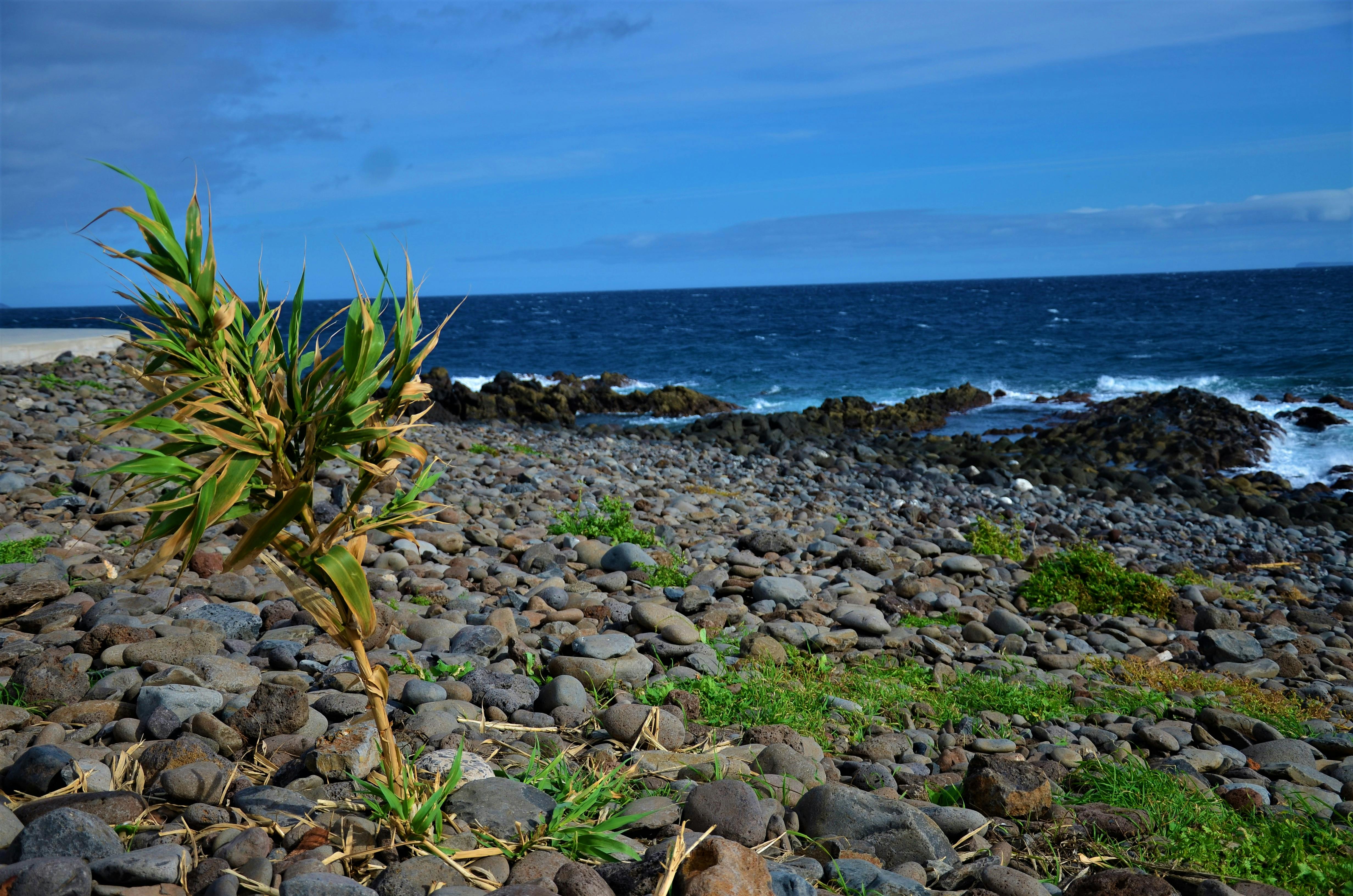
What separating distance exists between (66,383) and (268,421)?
41.9 ft

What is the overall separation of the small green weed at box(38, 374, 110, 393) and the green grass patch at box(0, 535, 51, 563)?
25.7 feet

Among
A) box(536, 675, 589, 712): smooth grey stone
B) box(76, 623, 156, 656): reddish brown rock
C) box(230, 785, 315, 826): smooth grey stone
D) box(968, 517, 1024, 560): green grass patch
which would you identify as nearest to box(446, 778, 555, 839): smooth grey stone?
box(230, 785, 315, 826): smooth grey stone

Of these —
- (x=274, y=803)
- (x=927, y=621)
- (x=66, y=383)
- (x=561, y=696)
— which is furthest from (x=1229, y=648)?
(x=66, y=383)

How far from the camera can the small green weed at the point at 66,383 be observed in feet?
38.8

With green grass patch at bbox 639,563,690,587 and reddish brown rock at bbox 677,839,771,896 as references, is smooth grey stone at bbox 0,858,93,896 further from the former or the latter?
green grass patch at bbox 639,563,690,587

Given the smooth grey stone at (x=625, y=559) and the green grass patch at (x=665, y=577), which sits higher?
the smooth grey stone at (x=625, y=559)

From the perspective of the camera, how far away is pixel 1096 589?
23.0 feet

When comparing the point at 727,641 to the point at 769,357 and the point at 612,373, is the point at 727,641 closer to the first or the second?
the point at 612,373

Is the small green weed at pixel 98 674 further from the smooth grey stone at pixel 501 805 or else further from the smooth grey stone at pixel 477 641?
the smooth grey stone at pixel 501 805

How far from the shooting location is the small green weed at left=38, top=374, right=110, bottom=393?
1182cm

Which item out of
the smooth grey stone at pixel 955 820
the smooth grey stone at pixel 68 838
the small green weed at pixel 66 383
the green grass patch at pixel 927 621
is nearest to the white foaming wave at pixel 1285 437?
the green grass patch at pixel 927 621

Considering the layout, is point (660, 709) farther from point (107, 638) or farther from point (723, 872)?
point (107, 638)

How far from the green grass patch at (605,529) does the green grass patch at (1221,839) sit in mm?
3902

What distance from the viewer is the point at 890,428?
70.5 ft
